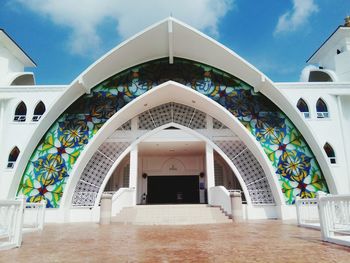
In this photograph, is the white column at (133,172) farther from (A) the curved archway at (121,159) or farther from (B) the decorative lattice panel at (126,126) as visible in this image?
(B) the decorative lattice panel at (126,126)

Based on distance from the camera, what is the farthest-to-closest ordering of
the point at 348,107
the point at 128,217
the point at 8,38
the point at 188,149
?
the point at 188,149 < the point at 8,38 < the point at 348,107 < the point at 128,217

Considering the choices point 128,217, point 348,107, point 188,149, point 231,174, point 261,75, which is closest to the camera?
point 128,217

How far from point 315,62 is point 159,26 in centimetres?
896

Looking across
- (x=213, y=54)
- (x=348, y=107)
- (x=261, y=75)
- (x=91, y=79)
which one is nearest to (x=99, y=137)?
(x=91, y=79)

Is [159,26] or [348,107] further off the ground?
[159,26]

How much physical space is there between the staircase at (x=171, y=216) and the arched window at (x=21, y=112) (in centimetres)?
561

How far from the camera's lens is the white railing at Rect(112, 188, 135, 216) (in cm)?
1049

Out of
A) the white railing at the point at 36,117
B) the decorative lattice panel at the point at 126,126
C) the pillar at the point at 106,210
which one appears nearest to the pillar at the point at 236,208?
the pillar at the point at 106,210

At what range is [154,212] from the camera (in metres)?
10.8

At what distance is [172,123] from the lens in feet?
41.9

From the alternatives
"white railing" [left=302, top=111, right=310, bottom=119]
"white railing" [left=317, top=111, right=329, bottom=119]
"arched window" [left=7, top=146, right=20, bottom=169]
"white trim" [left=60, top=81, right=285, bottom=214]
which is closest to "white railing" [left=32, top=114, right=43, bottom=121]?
"arched window" [left=7, top=146, right=20, bottom=169]

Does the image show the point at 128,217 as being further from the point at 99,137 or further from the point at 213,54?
the point at 213,54

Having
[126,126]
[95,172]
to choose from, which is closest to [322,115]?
[126,126]

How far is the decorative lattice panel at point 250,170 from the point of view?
37.6 feet
